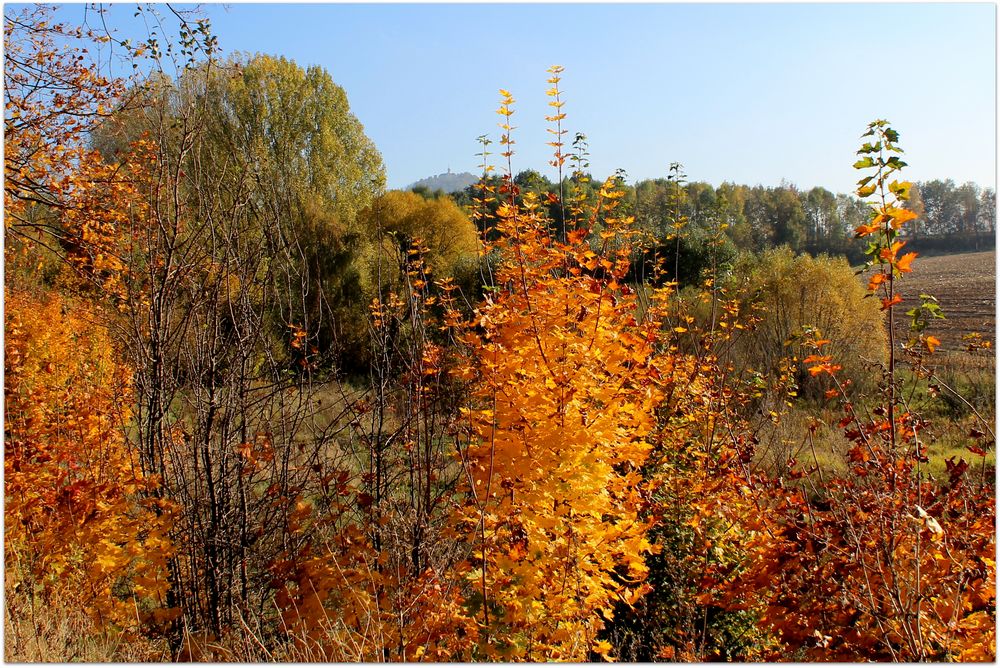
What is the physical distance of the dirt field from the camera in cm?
1877

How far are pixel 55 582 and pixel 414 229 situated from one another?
15598 millimetres

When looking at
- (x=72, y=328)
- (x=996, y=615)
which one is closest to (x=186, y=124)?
(x=996, y=615)

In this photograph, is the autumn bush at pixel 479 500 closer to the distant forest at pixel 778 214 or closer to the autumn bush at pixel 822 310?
the distant forest at pixel 778 214

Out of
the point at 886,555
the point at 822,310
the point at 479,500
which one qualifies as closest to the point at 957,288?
the point at 822,310

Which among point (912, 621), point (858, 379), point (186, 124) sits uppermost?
point (186, 124)

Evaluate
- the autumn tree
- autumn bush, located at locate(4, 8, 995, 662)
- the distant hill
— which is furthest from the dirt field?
the autumn tree

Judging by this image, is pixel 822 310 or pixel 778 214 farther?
pixel 778 214

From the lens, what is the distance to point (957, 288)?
2252 centimetres

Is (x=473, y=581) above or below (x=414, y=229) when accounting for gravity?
below

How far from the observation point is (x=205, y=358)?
4.16 meters

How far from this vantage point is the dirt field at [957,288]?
18766 mm

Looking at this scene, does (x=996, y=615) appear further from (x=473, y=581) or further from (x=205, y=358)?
(x=205, y=358)

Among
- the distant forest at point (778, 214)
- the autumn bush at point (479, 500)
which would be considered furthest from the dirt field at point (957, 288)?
the autumn bush at point (479, 500)

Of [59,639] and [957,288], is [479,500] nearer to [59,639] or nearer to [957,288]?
[59,639]
